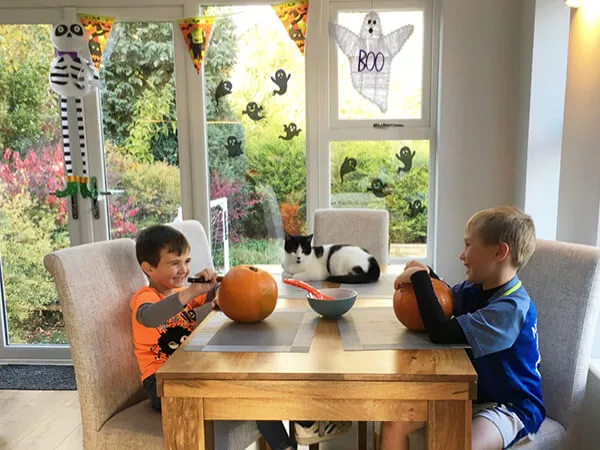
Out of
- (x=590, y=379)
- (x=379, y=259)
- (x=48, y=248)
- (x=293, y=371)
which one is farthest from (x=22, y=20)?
(x=590, y=379)

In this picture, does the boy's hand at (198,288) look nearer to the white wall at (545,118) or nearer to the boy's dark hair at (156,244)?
the boy's dark hair at (156,244)

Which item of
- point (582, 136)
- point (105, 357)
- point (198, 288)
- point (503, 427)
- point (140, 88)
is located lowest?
point (503, 427)

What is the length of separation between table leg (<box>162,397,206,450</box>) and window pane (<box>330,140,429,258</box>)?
202 cm

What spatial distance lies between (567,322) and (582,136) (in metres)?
0.84

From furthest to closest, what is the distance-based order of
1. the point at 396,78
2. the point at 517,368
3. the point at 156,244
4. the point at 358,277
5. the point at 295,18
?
the point at 396,78 < the point at 295,18 < the point at 358,277 < the point at 156,244 < the point at 517,368

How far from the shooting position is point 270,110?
289 cm

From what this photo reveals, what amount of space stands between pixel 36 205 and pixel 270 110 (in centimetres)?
158

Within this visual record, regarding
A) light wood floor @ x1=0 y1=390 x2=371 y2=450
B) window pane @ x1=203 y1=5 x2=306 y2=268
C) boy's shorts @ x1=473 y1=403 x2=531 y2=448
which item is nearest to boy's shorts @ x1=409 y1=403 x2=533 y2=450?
boy's shorts @ x1=473 y1=403 x2=531 y2=448

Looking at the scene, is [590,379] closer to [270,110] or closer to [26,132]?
[270,110]

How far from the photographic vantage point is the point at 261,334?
1.23 m

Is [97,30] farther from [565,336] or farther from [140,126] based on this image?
[565,336]

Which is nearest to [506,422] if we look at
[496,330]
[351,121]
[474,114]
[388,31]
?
[496,330]

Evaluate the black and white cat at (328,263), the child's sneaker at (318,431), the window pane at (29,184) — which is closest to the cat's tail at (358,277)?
the black and white cat at (328,263)

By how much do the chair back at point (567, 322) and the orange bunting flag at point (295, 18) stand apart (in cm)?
180
